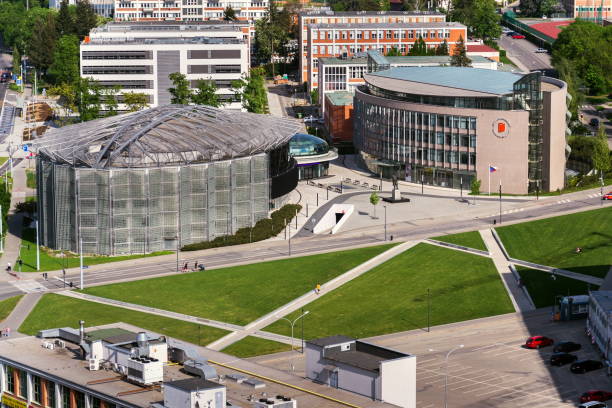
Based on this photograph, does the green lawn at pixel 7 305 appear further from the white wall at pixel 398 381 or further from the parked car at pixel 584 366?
the white wall at pixel 398 381

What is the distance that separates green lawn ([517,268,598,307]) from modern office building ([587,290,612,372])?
556 inches

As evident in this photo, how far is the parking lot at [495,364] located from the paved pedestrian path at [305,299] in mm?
9280

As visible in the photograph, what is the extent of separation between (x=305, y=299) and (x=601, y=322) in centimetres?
4021

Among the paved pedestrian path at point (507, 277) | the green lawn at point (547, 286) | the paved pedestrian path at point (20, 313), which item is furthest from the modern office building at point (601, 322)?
the paved pedestrian path at point (20, 313)

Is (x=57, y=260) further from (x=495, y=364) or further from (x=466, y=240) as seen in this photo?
(x=495, y=364)

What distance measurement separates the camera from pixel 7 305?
16862 cm

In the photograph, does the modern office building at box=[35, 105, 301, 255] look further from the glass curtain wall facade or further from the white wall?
the white wall

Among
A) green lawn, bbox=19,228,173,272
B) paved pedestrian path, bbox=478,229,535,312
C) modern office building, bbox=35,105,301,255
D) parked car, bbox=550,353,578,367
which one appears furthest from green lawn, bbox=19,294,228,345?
parked car, bbox=550,353,578,367

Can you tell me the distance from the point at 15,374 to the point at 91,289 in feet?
266

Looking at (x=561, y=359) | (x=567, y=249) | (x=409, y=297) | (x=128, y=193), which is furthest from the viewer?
(x=128, y=193)

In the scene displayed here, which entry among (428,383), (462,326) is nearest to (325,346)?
(428,383)

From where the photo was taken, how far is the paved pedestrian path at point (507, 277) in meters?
168

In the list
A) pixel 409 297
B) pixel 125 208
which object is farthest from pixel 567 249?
pixel 125 208

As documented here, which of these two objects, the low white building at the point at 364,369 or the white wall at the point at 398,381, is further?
the low white building at the point at 364,369
